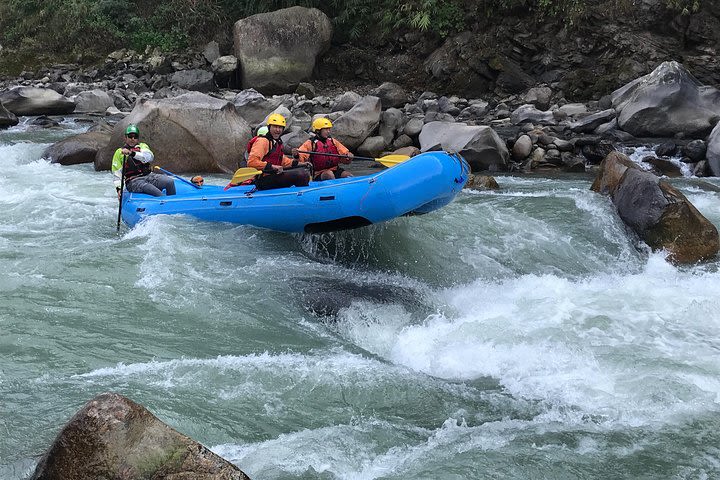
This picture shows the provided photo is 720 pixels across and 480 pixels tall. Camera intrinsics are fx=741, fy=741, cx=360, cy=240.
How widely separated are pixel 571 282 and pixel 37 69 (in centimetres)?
1794

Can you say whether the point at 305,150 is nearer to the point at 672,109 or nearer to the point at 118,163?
the point at 118,163

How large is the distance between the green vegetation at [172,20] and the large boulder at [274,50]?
53.3 inches

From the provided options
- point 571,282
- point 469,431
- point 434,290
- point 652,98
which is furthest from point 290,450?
point 652,98

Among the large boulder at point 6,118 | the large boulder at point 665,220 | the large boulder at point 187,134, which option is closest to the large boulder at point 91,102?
the large boulder at point 6,118

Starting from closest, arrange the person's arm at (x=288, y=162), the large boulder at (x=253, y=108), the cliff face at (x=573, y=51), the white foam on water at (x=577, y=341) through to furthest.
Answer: the white foam on water at (x=577, y=341)
the person's arm at (x=288, y=162)
the large boulder at (x=253, y=108)
the cliff face at (x=573, y=51)

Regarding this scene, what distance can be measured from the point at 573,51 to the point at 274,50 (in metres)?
6.91

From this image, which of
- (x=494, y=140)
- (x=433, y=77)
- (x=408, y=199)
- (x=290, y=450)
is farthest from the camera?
(x=433, y=77)

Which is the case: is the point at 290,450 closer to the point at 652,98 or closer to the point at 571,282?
the point at 571,282

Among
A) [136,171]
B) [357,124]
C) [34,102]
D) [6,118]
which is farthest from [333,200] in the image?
[34,102]

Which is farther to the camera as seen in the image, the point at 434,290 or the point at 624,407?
the point at 434,290

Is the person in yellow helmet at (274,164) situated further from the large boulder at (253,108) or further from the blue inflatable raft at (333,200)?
the large boulder at (253,108)

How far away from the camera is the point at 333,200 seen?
6.80 m

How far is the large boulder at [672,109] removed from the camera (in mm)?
11977

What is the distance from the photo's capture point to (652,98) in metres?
12.3
